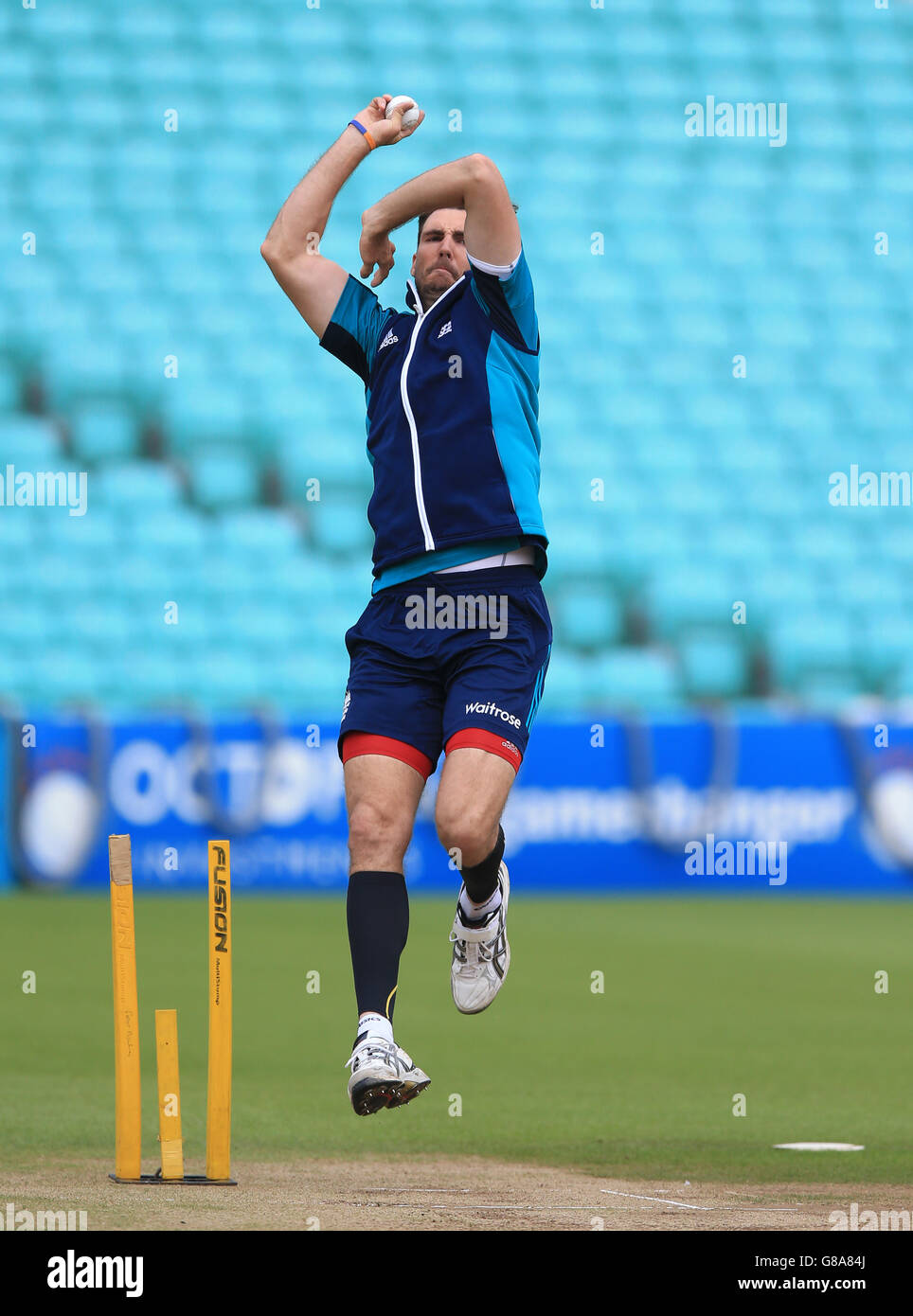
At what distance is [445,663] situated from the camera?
513cm

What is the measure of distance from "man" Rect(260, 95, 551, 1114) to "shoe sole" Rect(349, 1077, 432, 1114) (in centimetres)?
40

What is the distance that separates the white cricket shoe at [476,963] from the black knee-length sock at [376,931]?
0.60m

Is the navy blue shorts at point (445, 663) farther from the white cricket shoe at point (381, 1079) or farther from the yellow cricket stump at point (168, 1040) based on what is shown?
the white cricket shoe at point (381, 1079)

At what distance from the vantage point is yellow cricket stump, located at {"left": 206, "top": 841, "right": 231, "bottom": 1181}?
4.94 metres

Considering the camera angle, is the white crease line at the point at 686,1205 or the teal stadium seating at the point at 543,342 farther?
the teal stadium seating at the point at 543,342

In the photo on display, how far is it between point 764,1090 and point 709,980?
3.15 metres

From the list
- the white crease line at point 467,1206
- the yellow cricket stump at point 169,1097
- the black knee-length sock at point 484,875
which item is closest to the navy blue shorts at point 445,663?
the black knee-length sock at point 484,875

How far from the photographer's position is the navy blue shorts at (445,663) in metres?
5.05

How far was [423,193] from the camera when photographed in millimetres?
5133

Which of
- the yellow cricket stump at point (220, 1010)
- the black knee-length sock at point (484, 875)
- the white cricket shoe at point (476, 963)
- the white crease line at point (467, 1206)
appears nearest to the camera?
the white crease line at point (467, 1206)

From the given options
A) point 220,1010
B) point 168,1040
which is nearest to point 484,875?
point 220,1010

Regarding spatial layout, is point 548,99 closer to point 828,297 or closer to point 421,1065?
point 828,297

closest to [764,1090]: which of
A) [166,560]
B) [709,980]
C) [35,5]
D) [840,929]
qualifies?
[709,980]

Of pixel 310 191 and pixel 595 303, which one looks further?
pixel 595 303
